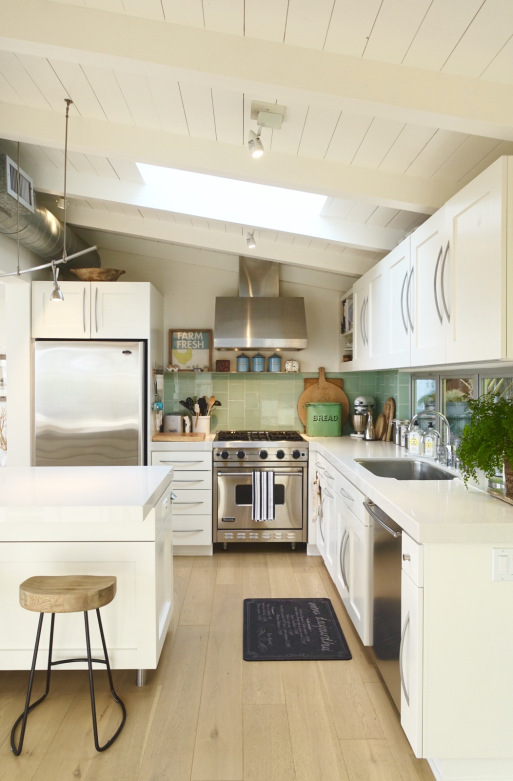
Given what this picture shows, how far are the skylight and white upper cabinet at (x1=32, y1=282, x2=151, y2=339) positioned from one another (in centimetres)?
77

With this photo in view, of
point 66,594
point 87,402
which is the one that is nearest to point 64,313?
point 87,402

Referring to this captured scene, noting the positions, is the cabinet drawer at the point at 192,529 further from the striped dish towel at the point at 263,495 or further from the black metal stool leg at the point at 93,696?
the black metal stool leg at the point at 93,696

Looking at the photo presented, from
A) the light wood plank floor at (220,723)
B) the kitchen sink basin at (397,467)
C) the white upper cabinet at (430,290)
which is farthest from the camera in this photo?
the kitchen sink basin at (397,467)

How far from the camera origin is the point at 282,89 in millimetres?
1896

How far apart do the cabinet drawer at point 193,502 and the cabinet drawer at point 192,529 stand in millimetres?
40

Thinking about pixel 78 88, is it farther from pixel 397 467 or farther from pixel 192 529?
pixel 192 529

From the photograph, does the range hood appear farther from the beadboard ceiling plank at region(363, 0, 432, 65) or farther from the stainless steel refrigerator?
the beadboard ceiling plank at region(363, 0, 432, 65)

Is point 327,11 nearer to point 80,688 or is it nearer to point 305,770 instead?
point 305,770

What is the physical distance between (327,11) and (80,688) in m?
2.84

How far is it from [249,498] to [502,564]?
260cm

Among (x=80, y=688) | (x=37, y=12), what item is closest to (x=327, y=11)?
(x=37, y=12)

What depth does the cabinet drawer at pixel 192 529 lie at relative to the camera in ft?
13.7

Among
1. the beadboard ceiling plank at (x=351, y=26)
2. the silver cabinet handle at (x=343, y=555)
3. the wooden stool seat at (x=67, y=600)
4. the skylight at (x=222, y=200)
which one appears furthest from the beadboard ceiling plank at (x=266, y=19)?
the silver cabinet handle at (x=343, y=555)

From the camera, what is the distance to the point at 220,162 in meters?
2.73
